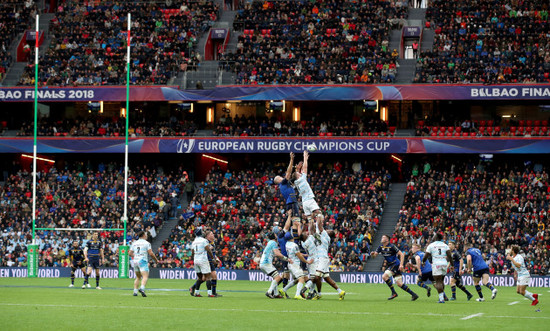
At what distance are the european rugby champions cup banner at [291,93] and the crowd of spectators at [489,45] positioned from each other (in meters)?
0.73

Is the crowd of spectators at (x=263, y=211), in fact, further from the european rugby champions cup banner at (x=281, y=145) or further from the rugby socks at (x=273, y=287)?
the rugby socks at (x=273, y=287)

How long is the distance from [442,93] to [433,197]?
647 cm

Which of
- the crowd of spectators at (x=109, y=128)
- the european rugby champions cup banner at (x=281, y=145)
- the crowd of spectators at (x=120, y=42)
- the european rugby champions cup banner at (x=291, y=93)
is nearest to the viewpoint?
the european rugby champions cup banner at (x=281, y=145)

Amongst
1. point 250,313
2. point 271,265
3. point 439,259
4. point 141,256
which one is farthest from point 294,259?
point 250,313

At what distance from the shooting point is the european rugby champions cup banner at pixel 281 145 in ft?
152

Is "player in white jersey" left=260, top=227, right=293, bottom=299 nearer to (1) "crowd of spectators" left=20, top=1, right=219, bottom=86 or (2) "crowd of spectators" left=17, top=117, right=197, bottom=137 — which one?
(2) "crowd of spectators" left=17, top=117, right=197, bottom=137

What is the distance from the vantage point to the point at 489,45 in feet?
161

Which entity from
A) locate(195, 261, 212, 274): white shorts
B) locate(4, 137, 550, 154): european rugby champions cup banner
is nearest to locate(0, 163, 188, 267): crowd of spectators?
locate(4, 137, 550, 154): european rugby champions cup banner

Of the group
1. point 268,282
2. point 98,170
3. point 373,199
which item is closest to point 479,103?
A: point 373,199

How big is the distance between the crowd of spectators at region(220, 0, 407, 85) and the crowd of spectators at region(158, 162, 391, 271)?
5632 mm

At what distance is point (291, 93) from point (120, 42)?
13.2 meters

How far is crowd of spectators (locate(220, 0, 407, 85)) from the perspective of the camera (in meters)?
49.8

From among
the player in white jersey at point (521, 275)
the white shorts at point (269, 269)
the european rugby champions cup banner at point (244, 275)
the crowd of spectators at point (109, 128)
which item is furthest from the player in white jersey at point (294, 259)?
the crowd of spectators at point (109, 128)

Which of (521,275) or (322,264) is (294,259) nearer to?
(322,264)
